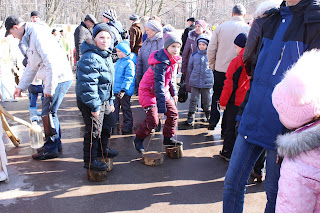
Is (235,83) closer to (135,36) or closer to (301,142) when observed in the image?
(301,142)

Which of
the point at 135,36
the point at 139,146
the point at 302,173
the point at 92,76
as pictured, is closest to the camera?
the point at 302,173

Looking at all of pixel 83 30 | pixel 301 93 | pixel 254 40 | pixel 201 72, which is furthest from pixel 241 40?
pixel 83 30

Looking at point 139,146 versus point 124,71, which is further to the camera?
point 124,71

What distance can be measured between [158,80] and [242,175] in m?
2.21

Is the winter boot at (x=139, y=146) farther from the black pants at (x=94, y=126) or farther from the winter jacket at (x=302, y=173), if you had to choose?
the winter jacket at (x=302, y=173)

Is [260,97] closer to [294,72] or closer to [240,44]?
[294,72]

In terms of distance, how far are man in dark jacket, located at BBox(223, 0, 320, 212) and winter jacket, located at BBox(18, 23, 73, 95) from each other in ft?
9.25

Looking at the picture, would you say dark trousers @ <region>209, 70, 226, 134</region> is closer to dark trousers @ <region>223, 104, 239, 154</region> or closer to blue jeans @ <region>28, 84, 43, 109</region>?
dark trousers @ <region>223, 104, 239, 154</region>

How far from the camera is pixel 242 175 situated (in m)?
2.42

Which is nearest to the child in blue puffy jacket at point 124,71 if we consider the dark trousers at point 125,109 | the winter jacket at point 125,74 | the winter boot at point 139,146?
the winter jacket at point 125,74

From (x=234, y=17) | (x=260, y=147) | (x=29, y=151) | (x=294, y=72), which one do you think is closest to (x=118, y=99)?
(x=29, y=151)

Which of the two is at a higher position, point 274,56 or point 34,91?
point 274,56

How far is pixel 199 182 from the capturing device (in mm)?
3908

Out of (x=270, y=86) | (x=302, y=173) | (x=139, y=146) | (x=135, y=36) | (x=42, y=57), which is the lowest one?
(x=139, y=146)
